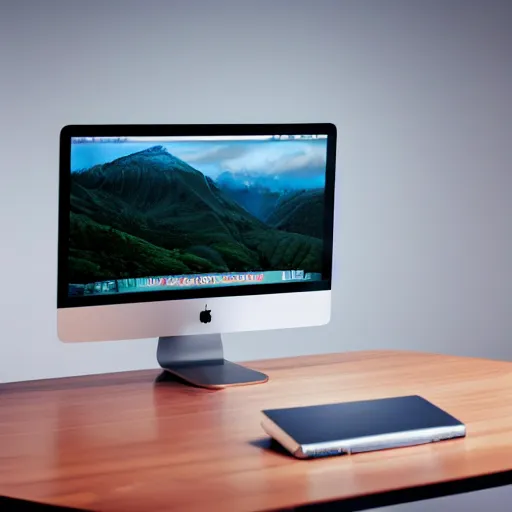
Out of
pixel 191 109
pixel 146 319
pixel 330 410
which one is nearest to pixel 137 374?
pixel 146 319

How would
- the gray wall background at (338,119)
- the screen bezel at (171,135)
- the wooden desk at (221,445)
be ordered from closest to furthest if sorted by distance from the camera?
the wooden desk at (221,445) → the screen bezel at (171,135) → the gray wall background at (338,119)

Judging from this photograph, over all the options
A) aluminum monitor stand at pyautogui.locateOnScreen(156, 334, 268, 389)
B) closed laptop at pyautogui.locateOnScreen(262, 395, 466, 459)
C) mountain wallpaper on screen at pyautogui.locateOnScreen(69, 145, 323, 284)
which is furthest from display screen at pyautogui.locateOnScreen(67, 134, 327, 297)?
closed laptop at pyautogui.locateOnScreen(262, 395, 466, 459)

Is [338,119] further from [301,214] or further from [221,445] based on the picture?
[221,445]

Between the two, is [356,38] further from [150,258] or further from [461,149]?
[150,258]

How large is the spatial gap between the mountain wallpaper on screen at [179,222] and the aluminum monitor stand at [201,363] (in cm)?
17

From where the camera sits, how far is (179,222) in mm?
2084

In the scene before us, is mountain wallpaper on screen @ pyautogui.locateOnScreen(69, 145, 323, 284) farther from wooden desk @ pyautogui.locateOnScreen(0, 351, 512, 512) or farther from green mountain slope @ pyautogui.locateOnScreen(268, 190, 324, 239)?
wooden desk @ pyautogui.locateOnScreen(0, 351, 512, 512)

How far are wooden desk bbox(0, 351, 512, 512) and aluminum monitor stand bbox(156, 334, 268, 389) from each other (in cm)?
3

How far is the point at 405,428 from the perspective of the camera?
1735 mm

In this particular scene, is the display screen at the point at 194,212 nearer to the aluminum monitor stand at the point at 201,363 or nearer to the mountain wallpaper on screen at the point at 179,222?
the mountain wallpaper on screen at the point at 179,222

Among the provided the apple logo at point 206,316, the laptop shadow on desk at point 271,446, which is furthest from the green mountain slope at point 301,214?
the laptop shadow on desk at point 271,446

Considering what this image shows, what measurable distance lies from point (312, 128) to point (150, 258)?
450 millimetres

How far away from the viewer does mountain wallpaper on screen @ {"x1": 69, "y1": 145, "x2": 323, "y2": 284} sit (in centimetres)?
201

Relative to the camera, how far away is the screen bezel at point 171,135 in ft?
6.49
